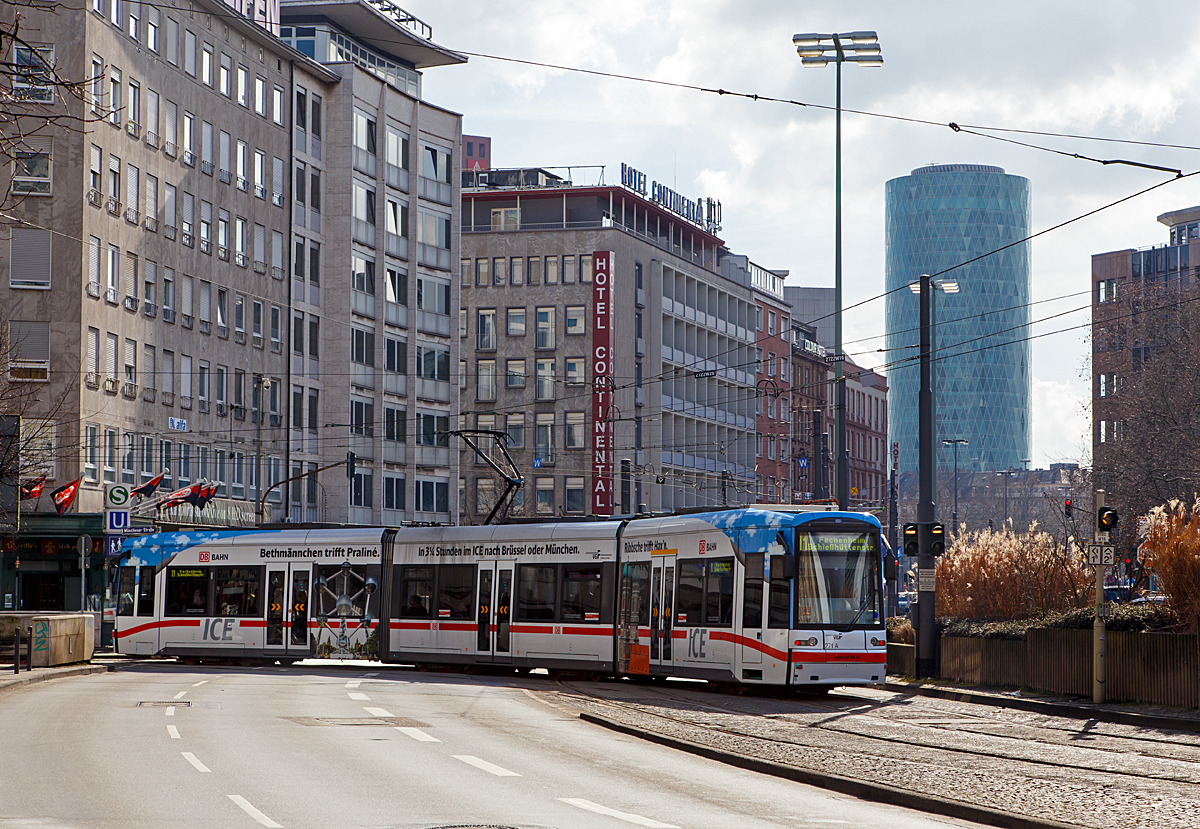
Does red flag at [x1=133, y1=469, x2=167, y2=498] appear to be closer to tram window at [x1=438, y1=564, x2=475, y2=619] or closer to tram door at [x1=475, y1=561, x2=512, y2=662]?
tram window at [x1=438, y1=564, x2=475, y2=619]

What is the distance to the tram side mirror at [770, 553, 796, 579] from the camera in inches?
1093

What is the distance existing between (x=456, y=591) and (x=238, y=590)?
19.9 feet

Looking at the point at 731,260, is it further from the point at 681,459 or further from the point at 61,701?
the point at 61,701

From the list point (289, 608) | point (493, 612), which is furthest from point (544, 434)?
point (493, 612)

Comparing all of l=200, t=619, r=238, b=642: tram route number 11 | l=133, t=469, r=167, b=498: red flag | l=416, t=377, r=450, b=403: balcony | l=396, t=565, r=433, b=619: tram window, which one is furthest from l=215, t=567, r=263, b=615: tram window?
l=416, t=377, r=450, b=403: balcony

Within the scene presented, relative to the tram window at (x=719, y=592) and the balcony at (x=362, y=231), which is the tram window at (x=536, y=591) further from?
the balcony at (x=362, y=231)

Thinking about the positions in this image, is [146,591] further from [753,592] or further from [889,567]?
[889,567]

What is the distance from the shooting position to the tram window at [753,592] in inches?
1098

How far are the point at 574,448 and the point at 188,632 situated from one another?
2052 inches

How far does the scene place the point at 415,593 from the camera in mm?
36594

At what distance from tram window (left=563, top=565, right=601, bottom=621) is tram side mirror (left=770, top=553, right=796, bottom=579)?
17.7 feet

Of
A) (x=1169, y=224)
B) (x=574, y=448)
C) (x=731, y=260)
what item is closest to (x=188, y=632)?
(x=574, y=448)

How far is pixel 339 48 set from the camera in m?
76.4

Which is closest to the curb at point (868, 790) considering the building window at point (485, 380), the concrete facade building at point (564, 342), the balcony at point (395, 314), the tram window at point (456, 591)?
the tram window at point (456, 591)
